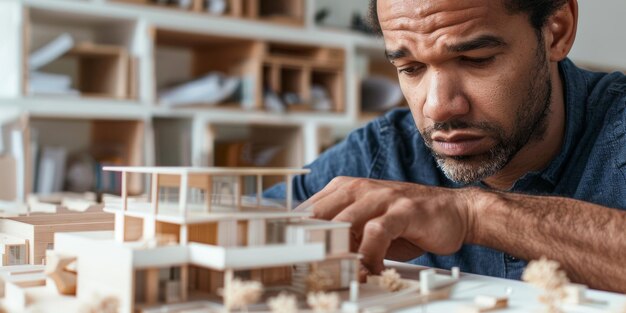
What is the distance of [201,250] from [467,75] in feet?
2.52

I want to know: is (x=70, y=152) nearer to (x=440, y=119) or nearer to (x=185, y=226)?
(x=440, y=119)

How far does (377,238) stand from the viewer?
941 millimetres

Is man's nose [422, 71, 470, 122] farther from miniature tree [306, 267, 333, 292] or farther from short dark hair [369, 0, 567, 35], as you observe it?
miniature tree [306, 267, 333, 292]

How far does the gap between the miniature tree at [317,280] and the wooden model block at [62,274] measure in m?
0.29

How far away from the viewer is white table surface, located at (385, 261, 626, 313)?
2.56ft

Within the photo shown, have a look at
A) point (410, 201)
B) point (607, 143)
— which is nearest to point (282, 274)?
point (410, 201)

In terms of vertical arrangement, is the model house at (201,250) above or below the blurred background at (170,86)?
below

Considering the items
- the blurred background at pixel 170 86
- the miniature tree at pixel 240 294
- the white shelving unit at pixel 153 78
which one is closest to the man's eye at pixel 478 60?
the miniature tree at pixel 240 294

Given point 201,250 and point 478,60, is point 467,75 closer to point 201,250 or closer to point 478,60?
point 478,60

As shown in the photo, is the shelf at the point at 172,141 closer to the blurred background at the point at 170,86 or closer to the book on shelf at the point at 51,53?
the blurred background at the point at 170,86

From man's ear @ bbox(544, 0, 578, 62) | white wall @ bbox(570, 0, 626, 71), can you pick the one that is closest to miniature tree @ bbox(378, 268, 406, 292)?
man's ear @ bbox(544, 0, 578, 62)

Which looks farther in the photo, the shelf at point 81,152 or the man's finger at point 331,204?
the shelf at point 81,152

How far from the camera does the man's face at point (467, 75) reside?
1.34m

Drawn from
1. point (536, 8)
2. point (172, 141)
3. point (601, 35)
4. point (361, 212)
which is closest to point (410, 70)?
point (536, 8)
